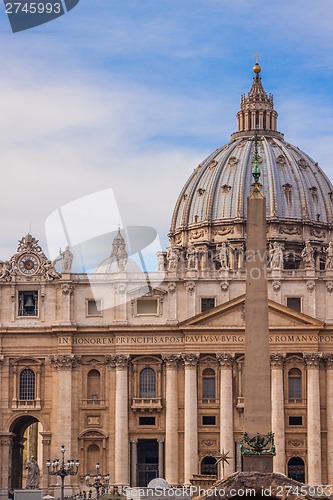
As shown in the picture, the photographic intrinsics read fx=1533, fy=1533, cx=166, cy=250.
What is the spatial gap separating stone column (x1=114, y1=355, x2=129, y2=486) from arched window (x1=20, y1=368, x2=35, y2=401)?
6186 mm

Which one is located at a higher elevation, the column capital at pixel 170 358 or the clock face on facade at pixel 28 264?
the clock face on facade at pixel 28 264

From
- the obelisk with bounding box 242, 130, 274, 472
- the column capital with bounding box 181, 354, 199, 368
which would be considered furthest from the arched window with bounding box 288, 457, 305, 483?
the obelisk with bounding box 242, 130, 274, 472

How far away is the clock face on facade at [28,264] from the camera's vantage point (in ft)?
363

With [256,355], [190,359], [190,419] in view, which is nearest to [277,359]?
[190,359]

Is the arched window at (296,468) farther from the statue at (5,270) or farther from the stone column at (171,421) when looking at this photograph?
the statue at (5,270)

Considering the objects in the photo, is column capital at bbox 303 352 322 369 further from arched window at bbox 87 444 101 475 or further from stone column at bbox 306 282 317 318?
arched window at bbox 87 444 101 475

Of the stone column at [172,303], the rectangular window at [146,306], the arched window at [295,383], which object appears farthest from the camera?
the rectangular window at [146,306]

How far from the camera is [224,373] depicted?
4254 inches

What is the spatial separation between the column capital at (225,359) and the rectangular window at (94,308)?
9.19 metres

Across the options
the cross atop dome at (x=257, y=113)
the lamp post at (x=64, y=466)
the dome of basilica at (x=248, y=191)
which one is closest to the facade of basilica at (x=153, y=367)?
the lamp post at (x=64, y=466)

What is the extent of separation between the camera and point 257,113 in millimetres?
160875

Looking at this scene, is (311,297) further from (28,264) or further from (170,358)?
(28,264)

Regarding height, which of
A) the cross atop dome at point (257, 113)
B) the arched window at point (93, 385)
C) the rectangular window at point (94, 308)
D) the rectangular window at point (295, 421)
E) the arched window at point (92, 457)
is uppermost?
the cross atop dome at point (257, 113)

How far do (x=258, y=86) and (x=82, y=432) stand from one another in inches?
2569
